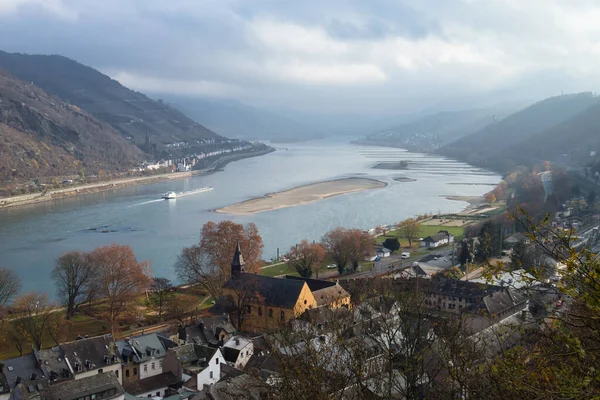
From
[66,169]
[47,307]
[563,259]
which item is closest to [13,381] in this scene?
[47,307]

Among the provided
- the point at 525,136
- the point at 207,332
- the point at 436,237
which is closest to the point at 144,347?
the point at 207,332

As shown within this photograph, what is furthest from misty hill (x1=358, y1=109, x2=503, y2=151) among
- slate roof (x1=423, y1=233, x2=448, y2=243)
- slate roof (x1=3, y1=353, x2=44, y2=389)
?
slate roof (x1=3, y1=353, x2=44, y2=389)

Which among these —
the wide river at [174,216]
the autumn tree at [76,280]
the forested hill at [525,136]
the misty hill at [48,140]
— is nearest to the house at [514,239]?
the wide river at [174,216]

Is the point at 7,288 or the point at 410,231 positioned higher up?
the point at 7,288

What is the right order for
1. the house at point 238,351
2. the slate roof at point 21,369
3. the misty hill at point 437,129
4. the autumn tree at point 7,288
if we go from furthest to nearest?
the misty hill at point 437,129 → the autumn tree at point 7,288 → the house at point 238,351 → the slate roof at point 21,369

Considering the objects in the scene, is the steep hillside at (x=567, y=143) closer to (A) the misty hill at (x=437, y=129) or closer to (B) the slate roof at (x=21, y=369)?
(A) the misty hill at (x=437, y=129)

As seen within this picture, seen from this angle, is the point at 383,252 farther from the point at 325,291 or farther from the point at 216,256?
the point at 325,291
